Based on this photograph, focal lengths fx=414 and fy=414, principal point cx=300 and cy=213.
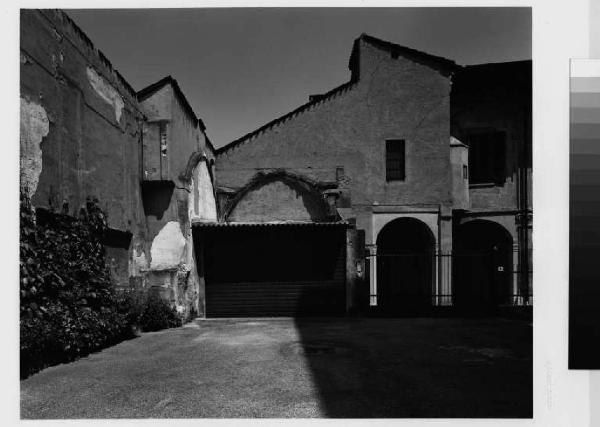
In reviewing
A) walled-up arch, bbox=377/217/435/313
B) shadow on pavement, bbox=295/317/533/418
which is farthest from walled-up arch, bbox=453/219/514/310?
shadow on pavement, bbox=295/317/533/418

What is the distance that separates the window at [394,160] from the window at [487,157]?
Answer: 102 inches

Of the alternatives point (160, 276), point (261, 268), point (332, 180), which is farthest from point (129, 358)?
point (332, 180)

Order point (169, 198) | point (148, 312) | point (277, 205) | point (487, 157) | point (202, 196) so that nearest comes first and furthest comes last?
1. point (148, 312)
2. point (169, 198)
3. point (202, 196)
4. point (277, 205)
5. point (487, 157)

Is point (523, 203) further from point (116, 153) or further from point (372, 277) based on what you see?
point (116, 153)

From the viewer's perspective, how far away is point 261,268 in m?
11.8

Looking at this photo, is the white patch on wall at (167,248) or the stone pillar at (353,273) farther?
the stone pillar at (353,273)

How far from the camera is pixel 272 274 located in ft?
38.9

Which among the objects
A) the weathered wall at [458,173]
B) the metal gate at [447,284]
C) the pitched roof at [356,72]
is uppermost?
the pitched roof at [356,72]

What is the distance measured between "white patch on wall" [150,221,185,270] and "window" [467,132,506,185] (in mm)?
10507

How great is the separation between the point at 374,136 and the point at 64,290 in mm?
10811

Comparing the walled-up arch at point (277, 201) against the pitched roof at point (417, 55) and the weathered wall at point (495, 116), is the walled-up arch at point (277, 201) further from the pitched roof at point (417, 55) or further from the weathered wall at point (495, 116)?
Answer: the weathered wall at point (495, 116)

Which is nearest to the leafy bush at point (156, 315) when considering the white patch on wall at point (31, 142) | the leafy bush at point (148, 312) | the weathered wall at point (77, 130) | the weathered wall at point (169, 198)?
the leafy bush at point (148, 312)

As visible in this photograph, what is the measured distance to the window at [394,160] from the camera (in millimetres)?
14445

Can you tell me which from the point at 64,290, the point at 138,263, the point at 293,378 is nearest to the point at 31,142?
the point at 64,290
